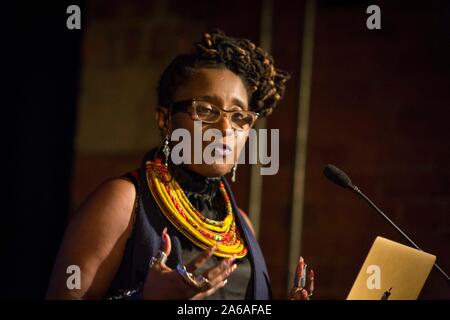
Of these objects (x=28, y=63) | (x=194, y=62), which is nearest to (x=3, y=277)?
(x=28, y=63)

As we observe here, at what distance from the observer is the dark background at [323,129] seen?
3.18 metres

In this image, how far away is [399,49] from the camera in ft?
10.6

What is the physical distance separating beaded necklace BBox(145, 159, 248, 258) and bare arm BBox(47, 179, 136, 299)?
133 mm

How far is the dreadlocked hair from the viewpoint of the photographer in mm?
2215

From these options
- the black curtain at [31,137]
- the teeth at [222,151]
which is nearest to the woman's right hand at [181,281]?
the teeth at [222,151]

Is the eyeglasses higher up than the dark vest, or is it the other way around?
the eyeglasses

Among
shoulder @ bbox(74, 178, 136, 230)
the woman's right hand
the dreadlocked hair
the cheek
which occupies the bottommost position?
the woman's right hand

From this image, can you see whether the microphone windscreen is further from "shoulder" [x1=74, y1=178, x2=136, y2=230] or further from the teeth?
"shoulder" [x1=74, y1=178, x2=136, y2=230]

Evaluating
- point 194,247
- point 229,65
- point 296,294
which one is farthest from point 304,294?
point 229,65

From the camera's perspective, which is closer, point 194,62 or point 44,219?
point 194,62

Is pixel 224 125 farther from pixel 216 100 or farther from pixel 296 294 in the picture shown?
pixel 296 294

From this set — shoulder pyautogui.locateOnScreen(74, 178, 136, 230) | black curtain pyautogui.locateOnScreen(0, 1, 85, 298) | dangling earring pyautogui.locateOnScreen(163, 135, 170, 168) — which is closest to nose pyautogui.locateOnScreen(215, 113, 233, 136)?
dangling earring pyautogui.locateOnScreen(163, 135, 170, 168)
